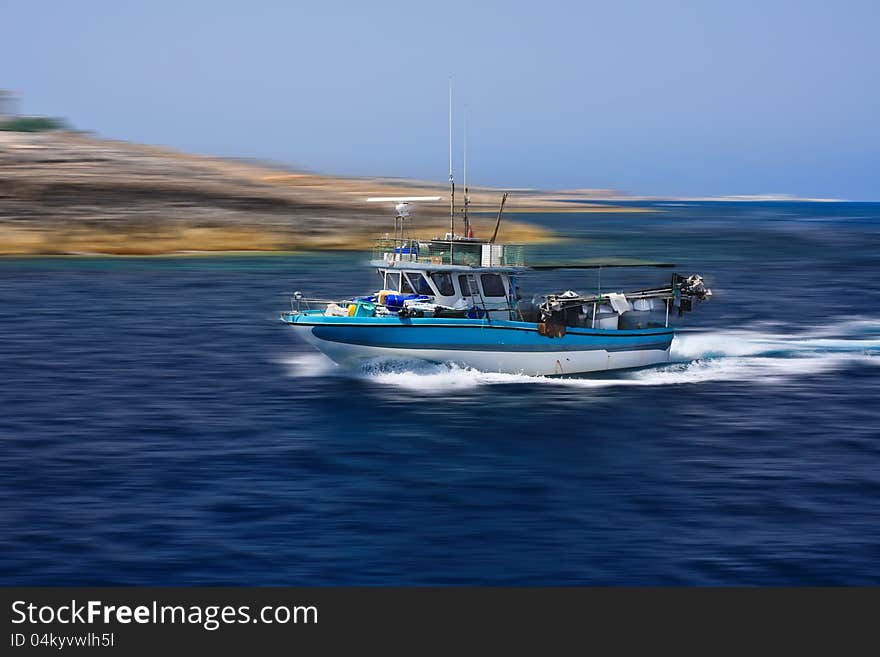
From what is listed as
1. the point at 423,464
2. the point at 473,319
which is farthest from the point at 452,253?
the point at 423,464

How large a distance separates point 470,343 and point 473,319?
0.70 meters

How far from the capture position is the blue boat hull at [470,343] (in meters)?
32.1

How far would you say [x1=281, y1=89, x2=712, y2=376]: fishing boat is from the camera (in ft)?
106

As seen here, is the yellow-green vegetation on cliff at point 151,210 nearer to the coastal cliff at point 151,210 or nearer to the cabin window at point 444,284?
the coastal cliff at point 151,210

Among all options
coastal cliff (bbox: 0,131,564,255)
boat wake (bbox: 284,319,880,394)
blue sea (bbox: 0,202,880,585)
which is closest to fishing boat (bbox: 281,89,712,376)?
boat wake (bbox: 284,319,880,394)

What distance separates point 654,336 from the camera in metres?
35.6

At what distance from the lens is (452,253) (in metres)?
33.8

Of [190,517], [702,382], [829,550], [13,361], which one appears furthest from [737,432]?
[13,361]

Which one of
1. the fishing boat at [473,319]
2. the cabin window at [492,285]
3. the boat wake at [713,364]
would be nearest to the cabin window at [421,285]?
the fishing boat at [473,319]

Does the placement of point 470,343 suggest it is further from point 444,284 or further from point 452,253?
point 452,253

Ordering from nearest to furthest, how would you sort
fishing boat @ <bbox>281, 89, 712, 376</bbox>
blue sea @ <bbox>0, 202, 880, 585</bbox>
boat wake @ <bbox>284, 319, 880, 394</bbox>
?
blue sea @ <bbox>0, 202, 880, 585</bbox> < fishing boat @ <bbox>281, 89, 712, 376</bbox> < boat wake @ <bbox>284, 319, 880, 394</bbox>

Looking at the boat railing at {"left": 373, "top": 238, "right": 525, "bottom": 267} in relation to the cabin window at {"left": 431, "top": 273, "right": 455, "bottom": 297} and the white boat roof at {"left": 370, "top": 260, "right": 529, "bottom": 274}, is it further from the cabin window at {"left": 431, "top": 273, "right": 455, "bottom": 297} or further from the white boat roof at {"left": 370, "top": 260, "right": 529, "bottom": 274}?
the cabin window at {"left": 431, "top": 273, "right": 455, "bottom": 297}

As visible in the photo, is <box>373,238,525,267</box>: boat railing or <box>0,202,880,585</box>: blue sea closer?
<box>0,202,880,585</box>: blue sea

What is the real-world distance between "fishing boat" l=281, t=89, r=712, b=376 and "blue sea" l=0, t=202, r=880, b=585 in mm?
713
